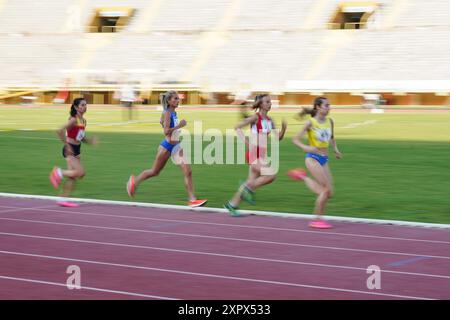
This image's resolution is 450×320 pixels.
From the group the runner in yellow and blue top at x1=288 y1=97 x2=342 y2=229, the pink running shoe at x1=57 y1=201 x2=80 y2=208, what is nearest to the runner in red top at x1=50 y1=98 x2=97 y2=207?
the pink running shoe at x1=57 y1=201 x2=80 y2=208

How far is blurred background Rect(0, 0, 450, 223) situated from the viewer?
3114 centimetres

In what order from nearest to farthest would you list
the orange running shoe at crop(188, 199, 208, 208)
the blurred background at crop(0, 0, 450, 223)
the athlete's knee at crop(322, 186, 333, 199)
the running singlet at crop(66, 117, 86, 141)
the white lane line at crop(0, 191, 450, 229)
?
the athlete's knee at crop(322, 186, 333, 199), the white lane line at crop(0, 191, 450, 229), the orange running shoe at crop(188, 199, 208, 208), the running singlet at crop(66, 117, 86, 141), the blurred background at crop(0, 0, 450, 223)

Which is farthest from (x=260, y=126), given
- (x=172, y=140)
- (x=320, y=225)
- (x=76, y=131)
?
(x=76, y=131)

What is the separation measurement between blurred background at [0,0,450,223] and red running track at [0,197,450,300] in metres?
11.4

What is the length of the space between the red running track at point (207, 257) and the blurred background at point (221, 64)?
11.4 meters

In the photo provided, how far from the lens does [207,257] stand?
8992mm

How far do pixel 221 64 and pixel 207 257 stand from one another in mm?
41659

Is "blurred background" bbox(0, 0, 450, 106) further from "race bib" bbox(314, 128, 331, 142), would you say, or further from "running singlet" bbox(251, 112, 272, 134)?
"race bib" bbox(314, 128, 331, 142)

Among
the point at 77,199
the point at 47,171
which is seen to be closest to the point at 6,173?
the point at 47,171

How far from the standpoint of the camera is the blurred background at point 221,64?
102 feet

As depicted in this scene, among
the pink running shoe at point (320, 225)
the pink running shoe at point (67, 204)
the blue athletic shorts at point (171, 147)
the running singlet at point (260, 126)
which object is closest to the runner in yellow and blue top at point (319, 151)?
the pink running shoe at point (320, 225)

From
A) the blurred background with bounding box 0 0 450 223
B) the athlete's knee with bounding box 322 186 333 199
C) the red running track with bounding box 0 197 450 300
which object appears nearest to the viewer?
the red running track with bounding box 0 197 450 300

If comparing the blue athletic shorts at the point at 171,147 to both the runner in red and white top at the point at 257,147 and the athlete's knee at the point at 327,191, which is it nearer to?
the runner in red and white top at the point at 257,147

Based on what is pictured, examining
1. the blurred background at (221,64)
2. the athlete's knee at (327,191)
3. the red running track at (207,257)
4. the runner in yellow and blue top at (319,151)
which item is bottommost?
the red running track at (207,257)
